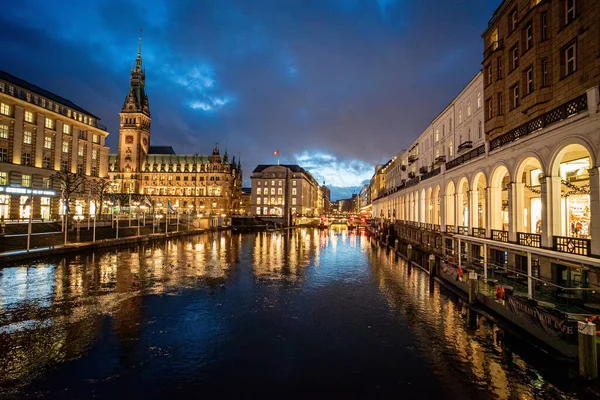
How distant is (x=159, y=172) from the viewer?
6319 inches

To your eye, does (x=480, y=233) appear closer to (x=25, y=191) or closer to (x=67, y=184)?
(x=67, y=184)

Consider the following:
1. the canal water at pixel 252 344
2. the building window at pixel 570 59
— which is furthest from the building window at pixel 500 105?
the canal water at pixel 252 344

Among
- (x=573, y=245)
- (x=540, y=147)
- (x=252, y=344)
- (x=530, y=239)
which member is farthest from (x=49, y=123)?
(x=573, y=245)

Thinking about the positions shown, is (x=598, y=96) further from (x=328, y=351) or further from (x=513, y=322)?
(x=328, y=351)

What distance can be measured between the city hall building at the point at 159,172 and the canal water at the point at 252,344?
136320 mm

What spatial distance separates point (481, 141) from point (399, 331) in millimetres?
27846

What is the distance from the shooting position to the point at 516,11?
2619 cm

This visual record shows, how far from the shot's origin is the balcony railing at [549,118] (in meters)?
15.9

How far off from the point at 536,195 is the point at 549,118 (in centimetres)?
1131

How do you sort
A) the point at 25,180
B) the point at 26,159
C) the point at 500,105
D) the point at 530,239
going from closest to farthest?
1. the point at 530,239
2. the point at 500,105
3. the point at 25,180
4. the point at 26,159

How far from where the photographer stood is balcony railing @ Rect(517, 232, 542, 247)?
19.7 meters

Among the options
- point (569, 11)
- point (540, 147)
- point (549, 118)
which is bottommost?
point (540, 147)

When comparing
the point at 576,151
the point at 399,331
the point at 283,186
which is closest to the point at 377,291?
the point at 399,331

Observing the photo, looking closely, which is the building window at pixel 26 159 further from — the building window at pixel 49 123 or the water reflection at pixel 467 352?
the water reflection at pixel 467 352
